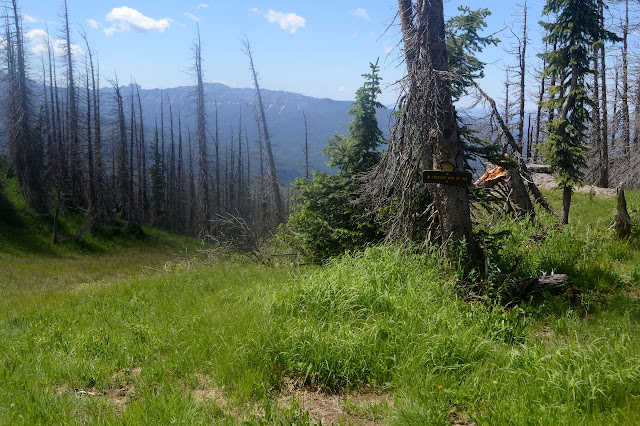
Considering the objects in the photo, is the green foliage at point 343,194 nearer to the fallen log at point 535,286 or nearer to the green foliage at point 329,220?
the green foliage at point 329,220

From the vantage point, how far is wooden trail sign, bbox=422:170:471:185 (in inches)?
245

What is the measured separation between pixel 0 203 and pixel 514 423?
35.9m

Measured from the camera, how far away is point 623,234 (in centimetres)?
834

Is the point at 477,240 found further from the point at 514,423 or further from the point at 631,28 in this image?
the point at 631,28

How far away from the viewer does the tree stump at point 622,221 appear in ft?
27.1

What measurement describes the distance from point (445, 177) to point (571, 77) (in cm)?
742

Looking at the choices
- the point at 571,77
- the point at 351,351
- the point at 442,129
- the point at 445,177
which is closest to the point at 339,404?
the point at 351,351

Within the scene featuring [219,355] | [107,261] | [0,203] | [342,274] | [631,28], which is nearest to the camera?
[219,355]

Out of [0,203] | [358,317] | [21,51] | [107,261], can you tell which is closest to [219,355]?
[358,317]

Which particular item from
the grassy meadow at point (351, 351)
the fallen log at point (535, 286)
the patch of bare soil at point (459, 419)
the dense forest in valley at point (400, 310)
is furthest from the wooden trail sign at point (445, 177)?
the patch of bare soil at point (459, 419)

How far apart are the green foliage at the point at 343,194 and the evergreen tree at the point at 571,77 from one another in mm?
5140

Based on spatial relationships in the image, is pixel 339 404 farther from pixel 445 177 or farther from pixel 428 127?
pixel 428 127

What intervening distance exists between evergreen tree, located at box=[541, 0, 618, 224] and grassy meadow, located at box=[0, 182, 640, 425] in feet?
12.2

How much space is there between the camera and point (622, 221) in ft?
27.3
